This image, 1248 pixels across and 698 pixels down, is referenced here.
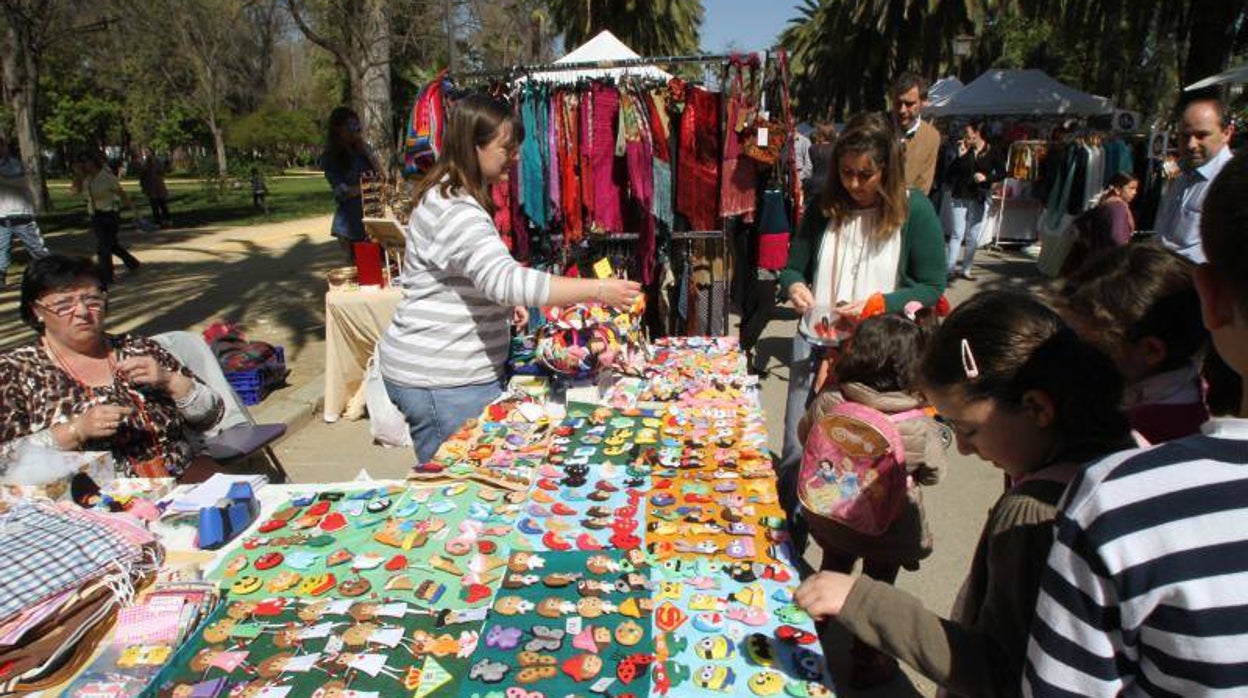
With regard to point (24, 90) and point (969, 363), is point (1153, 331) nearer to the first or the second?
point (969, 363)

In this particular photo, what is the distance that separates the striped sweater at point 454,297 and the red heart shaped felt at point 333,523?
26.0 inches

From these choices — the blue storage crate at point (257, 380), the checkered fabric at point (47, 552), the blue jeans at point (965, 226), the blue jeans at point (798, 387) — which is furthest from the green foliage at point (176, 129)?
the checkered fabric at point (47, 552)

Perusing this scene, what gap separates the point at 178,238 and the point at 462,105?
14101 millimetres

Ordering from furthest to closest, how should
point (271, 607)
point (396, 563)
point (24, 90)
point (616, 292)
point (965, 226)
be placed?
point (24, 90)
point (965, 226)
point (616, 292)
point (396, 563)
point (271, 607)

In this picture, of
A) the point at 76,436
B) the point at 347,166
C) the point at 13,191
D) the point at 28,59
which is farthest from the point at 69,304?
the point at 28,59

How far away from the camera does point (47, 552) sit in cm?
154

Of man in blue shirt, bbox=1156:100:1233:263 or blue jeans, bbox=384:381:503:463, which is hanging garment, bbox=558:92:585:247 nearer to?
blue jeans, bbox=384:381:503:463

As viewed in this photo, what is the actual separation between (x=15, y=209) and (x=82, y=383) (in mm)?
8042

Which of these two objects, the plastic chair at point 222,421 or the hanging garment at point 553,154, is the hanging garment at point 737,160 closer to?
the hanging garment at point 553,154

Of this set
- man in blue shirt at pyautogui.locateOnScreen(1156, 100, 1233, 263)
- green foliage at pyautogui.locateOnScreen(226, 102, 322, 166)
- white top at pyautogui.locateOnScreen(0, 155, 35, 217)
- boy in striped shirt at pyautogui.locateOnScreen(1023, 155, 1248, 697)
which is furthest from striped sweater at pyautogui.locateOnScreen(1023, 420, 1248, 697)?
green foliage at pyautogui.locateOnScreen(226, 102, 322, 166)

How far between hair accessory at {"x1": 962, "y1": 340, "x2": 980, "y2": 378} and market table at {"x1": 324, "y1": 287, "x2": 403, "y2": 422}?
13.3ft

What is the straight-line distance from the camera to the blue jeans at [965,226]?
867cm

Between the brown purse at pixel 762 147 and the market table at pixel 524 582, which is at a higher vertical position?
the brown purse at pixel 762 147

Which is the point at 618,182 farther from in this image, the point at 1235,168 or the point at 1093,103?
the point at 1093,103
